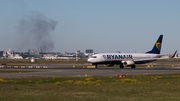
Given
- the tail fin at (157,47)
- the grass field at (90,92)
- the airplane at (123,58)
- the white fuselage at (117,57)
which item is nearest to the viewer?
the grass field at (90,92)

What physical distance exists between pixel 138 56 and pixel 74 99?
228 ft

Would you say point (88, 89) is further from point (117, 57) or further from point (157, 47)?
point (157, 47)

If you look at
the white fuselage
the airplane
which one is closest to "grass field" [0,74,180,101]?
the white fuselage

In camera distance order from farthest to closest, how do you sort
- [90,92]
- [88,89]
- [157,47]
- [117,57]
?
1. [157,47]
2. [117,57]
3. [88,89]
4. [90,92]

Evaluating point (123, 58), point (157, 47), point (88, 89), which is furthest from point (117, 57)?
point (88, 89)

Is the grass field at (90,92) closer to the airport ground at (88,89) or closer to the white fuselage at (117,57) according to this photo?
the airport ground at (88,89)

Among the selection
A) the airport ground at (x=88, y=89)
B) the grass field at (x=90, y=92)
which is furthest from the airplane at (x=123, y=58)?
the grass field at (x=90, y=92)

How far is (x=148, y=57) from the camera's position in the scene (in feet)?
291

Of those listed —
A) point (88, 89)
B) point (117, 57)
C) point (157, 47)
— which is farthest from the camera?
point (157, 47)

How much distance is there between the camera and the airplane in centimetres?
8256

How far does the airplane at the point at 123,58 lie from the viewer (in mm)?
82562

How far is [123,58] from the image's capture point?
279 ft

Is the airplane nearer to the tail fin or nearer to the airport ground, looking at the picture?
the tail fin

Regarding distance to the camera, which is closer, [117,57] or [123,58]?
[117,57]
